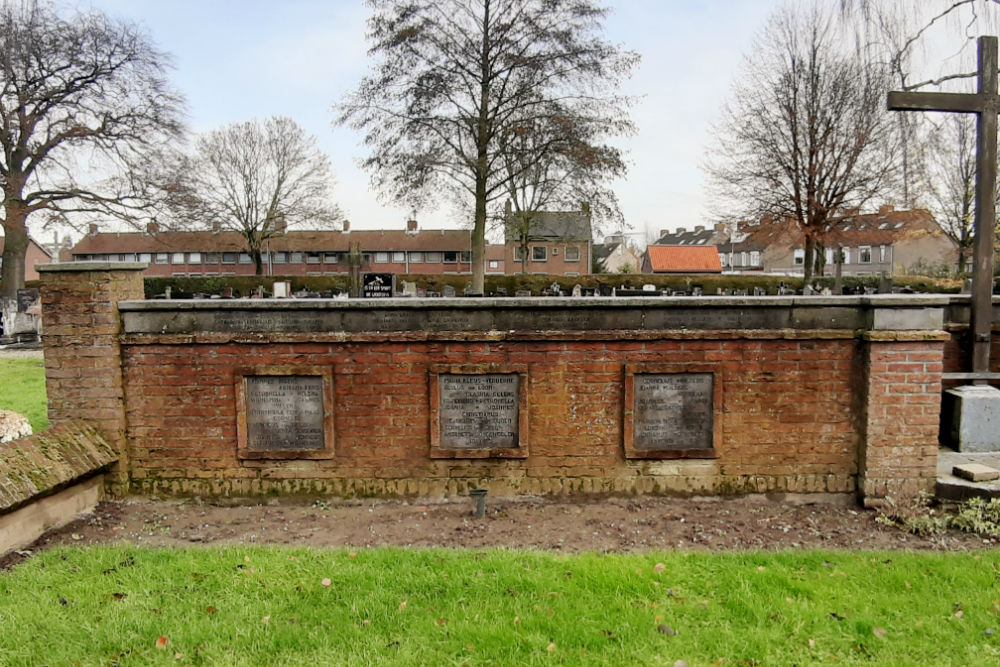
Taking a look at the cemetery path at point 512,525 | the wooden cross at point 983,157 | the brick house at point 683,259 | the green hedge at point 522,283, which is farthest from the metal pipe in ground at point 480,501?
the brick house at point 683,259

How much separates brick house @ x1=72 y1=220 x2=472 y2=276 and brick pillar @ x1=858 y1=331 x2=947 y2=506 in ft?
184

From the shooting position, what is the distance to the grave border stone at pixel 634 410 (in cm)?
521

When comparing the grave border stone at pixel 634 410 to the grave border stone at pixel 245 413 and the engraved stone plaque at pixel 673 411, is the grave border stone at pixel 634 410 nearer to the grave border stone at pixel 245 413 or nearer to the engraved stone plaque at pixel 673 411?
the engraved stone plaque at pixel 673 411

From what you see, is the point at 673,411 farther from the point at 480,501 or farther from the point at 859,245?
the point at 859,245

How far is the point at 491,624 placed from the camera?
3191 mm

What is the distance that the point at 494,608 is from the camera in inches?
132

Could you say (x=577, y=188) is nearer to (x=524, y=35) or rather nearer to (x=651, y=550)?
(x=524, y=35)

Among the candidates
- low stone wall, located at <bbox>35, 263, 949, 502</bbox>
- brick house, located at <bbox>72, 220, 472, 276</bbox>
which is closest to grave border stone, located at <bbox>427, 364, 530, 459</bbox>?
low stone wall, located at <bbox>35, 263, 949, 502</bbox>

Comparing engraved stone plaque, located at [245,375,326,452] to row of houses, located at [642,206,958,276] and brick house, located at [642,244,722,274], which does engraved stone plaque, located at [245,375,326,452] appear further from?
brick house, located at [642,244,722,274]

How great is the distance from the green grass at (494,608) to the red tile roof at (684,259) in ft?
209

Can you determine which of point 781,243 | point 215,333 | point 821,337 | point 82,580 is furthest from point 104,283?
point 781,243

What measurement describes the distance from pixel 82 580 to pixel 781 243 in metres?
30.2

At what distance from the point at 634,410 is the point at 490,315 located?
1.54 meters

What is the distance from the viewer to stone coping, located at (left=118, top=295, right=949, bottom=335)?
17.0ft
